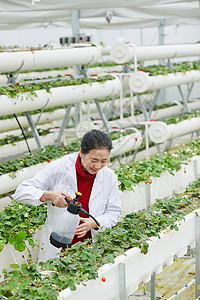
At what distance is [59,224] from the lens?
285 cm

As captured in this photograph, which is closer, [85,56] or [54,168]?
[54,168]

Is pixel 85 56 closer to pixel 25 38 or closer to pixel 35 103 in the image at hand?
pixel 35 103

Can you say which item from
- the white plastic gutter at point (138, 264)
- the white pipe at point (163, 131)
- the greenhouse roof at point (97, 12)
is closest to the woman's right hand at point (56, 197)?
the white plastic gutter at point (138, 264)

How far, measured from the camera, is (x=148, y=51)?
785cm

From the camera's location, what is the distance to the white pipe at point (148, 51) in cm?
731

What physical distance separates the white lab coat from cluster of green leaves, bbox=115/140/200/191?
1334 mm

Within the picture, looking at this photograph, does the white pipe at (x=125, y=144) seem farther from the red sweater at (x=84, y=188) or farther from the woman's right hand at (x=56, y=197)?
the woman's right hand at (x=56, y=197)

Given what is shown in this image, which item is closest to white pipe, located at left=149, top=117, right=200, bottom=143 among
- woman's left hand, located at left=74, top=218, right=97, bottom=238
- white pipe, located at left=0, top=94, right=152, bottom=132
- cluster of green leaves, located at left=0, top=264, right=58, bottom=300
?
white pipe, located at left=0, top=94, right=152, bottom=132

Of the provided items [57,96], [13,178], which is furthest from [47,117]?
[13,178]

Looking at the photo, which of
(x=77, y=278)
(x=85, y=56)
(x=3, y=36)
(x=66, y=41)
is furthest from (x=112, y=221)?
(x=3, y=36)

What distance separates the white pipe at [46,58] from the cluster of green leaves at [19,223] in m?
2.06

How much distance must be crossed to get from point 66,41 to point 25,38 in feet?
16.1

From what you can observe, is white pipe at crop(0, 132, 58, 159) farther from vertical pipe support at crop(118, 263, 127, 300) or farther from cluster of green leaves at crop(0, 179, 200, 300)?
vertical pipe support at crop(118, 263, 127, 300)

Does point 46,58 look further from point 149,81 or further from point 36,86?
point 149,81
